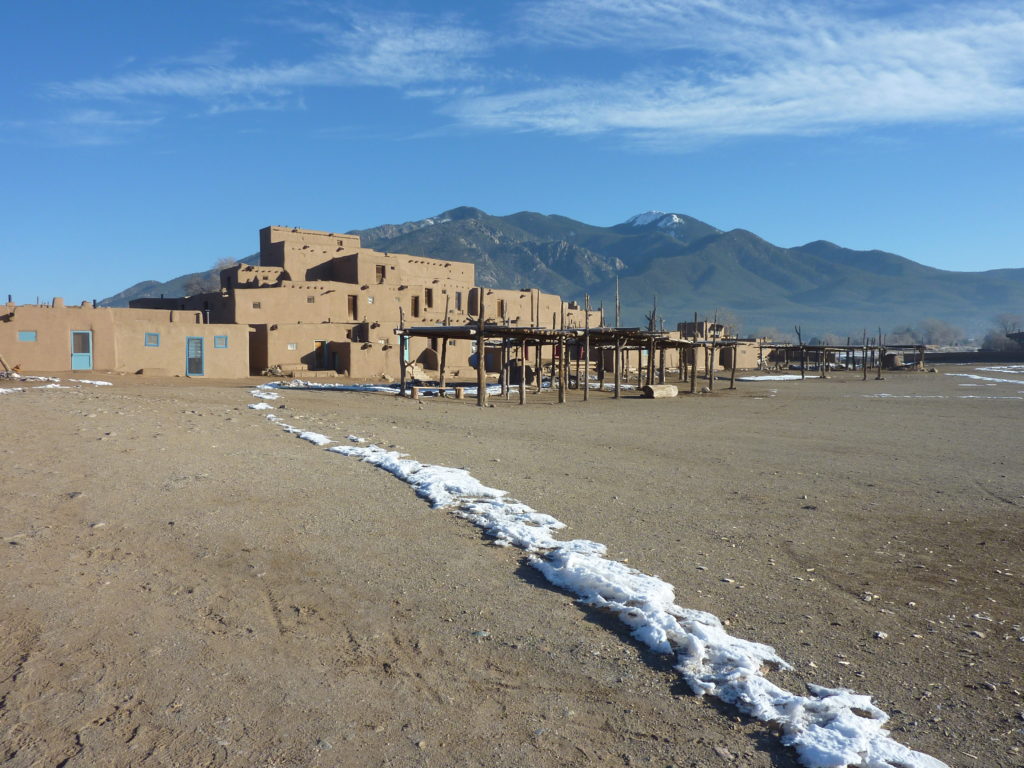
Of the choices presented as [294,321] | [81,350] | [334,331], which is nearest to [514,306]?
[334,331]

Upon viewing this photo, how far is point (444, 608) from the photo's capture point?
523cm

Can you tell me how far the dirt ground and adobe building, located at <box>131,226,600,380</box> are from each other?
21.0m

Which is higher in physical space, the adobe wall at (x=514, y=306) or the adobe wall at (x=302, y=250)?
the adobe wall at (x=302, y=250)

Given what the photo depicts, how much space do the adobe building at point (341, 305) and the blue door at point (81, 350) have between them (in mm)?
6973

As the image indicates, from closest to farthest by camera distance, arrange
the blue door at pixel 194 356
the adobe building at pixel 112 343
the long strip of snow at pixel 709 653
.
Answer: the long strip of snow at pixel 709 653
the adobe building at pixel 112 343
the blue door at pixel 194 356

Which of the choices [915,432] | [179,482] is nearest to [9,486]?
[179,482]

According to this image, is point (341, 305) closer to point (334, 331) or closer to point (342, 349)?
point (334, 331)

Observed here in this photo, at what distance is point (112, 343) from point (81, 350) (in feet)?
3.65

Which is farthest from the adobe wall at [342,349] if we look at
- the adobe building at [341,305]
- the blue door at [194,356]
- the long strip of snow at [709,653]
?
the long strip of snow at [709,653]

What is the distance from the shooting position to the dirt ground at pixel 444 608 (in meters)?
3.63

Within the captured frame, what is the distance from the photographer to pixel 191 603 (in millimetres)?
5148

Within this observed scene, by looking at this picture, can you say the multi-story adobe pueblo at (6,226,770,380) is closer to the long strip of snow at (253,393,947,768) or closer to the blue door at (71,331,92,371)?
the blue door at (71,331,92,371)

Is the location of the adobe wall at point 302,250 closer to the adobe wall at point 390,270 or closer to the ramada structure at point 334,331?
the ramada structure at point 334,331

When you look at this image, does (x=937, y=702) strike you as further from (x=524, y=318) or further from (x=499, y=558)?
(x=524, y=318)
